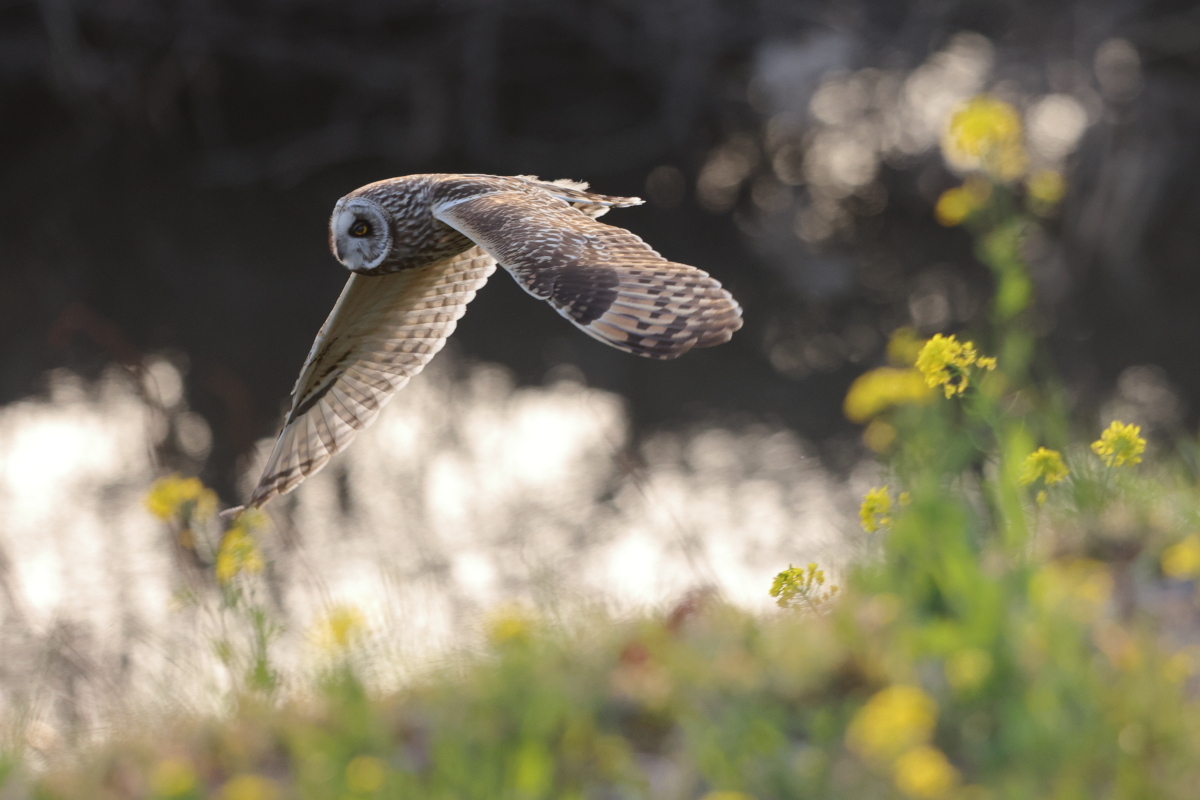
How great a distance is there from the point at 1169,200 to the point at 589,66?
6.54 metres

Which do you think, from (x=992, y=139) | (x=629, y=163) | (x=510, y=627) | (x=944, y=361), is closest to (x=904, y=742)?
(x=944, y=361)

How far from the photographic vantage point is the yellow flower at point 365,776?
257cm

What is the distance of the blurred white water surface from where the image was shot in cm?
491

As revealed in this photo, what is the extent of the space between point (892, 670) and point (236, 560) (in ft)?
4.94

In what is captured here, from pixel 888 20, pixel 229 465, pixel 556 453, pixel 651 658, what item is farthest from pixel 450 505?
pixel 888 20

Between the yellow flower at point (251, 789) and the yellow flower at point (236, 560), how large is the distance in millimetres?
458

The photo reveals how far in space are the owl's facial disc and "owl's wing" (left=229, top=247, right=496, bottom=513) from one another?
8 cm

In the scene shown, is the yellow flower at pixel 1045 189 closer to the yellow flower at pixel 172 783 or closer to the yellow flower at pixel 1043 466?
the yellow flower at pixel 1043 466

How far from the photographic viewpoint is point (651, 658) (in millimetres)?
3266

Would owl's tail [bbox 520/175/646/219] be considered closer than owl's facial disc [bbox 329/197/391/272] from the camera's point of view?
No

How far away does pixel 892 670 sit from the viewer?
2787 mm

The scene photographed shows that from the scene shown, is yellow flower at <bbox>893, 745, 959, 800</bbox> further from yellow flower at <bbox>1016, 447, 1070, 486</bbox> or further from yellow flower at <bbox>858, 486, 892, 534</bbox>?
yellow flower at <bbox>1016, 447, 1070, 486</bbox>

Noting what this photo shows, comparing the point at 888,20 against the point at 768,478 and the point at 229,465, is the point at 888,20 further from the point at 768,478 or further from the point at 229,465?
the point at 229,465

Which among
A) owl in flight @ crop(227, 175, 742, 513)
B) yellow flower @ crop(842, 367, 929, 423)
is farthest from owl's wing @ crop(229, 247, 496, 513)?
yellow flower @ crop(842, 367, 929, 423)
